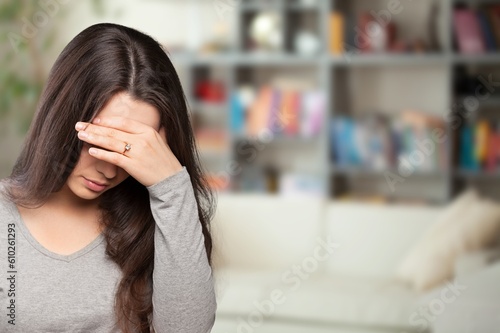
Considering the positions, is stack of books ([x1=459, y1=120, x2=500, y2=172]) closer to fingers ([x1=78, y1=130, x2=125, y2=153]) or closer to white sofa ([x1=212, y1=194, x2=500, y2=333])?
white sofa ([x1=212, y1=194, x2=500, y2=333])

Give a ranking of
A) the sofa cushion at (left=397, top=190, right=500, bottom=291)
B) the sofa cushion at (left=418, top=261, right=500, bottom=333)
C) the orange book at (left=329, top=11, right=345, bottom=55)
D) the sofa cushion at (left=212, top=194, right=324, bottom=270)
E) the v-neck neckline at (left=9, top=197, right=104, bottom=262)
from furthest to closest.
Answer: the orange book at (left=329, top=11, right=345, bottom=55)
the sofa cushion at (left=212, top=194, right=324, bottom=270)
the sofa cushion at (left=397, top=190, right=500, bottom=291)
the sofa cushion at (left=418, top=261, right=500, bottom=333)
the v-neck neckline at (left=9, top=197, right=104, bottom=262)

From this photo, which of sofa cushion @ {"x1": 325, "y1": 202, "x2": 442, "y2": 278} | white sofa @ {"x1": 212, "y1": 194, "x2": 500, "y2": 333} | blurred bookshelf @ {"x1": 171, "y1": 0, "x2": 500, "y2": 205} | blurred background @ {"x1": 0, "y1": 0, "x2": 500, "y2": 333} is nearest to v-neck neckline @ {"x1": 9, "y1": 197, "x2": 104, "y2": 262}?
white sofa @ {"x1": 212, "y1": 194, "x2": 500, "y2": 333}

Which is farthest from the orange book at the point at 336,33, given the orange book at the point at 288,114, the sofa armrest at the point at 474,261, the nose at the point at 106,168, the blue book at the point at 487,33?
the nose at the point at 106,168

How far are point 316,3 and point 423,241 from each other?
186cm

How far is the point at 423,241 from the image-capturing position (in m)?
3.41

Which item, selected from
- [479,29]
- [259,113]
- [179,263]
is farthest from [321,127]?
[179,263]

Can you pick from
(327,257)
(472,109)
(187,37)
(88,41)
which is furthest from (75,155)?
(187,37)

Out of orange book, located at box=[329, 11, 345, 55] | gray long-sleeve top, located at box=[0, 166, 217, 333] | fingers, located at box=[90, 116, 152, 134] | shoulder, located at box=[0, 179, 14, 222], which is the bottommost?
orange book, located at box=[329, 11, 345, 55]

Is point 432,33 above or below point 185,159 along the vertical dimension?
below

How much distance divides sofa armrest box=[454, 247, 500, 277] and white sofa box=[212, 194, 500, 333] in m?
0.13

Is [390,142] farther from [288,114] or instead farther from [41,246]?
[41,246]

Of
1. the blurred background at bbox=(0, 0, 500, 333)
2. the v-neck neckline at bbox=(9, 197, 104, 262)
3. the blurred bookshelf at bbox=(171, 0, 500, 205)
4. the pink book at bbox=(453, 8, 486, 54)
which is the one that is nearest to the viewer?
the v-neck neckline at bbox=(9, 197, 104, 262)

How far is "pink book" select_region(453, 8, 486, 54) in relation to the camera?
4406 mm

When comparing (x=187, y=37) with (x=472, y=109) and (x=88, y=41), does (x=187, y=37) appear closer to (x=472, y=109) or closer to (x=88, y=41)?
(x=472, y=109)
